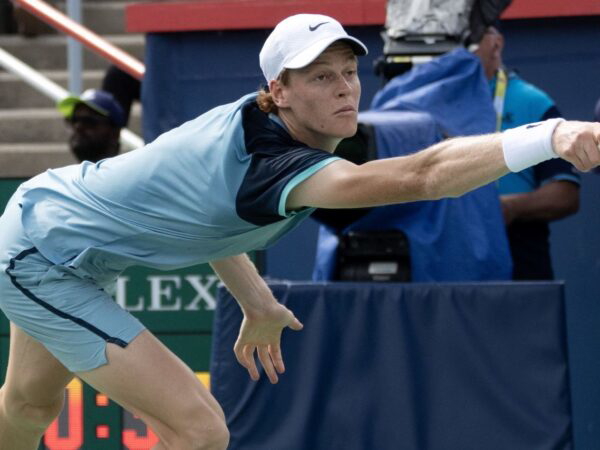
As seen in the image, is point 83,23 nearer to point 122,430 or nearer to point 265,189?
point 122,430

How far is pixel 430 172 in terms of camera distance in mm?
4137

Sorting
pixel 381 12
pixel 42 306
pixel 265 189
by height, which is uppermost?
pixel 381 12

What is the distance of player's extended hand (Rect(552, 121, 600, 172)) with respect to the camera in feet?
12.3

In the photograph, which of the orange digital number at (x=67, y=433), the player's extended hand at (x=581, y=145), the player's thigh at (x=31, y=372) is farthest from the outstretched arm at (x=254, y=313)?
the player's extended hand at (x=581, y=145)

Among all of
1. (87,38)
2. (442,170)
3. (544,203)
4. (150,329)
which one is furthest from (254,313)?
(87,38)


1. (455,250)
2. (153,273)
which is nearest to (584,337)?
(455,250)

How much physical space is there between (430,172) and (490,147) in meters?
0.19

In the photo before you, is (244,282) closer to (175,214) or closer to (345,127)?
(175,214)

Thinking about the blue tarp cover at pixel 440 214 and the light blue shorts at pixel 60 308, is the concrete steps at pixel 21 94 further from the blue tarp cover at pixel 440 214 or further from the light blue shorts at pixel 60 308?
the light blue shorts at pixel 60 308

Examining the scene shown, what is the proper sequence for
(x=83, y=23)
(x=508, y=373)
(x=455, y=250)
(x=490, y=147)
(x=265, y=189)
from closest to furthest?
1. (x=490, y=147)
2. (x=265, y=189)
3. (x=508, y=373)
4. (x=455, y=250)
5. (x=83, y=23)

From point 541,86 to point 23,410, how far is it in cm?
363

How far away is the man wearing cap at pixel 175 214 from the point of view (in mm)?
4383

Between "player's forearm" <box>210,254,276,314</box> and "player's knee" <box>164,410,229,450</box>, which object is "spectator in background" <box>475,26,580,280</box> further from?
"player's knee" <box>164,410,229,450</box>

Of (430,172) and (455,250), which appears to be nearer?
(430,172)
